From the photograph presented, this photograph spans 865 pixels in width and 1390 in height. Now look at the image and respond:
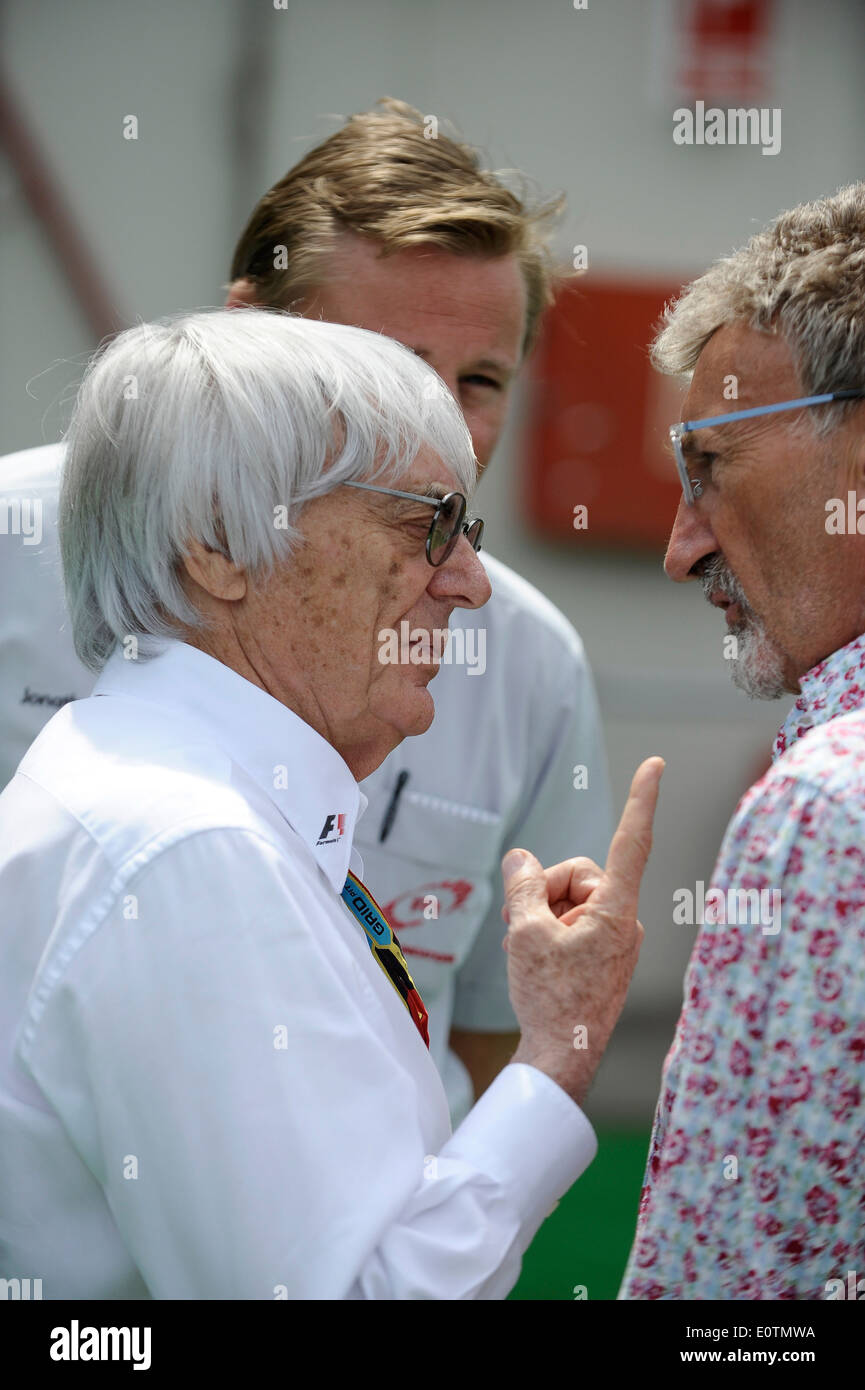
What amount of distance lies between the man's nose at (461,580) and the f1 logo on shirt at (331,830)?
1.10 feet

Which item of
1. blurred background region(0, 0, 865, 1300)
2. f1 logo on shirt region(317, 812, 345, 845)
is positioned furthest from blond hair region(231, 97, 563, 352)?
blurred background region(0, 0, 865, 1300)

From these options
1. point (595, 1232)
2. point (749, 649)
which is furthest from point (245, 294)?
point (595, 1232)

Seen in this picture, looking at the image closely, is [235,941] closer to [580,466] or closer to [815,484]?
[815,484]

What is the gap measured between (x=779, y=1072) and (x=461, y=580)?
77 centimetres

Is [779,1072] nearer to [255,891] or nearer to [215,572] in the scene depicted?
[255,891]

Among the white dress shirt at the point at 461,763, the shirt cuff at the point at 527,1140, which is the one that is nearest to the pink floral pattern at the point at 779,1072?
the shirt cuff at the point at 527,1140

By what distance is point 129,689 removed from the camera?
155 centimetres

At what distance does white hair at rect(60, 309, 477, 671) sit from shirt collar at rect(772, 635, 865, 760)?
1.81ft

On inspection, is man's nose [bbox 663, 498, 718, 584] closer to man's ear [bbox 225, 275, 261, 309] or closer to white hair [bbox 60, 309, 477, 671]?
white hair [bbox 60, 309, 477, 671]

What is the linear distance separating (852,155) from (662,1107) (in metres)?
4.55

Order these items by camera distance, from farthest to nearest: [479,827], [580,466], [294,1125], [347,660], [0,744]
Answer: [580,466] → [479,827] → [0,744] → [347,660] → [294,1125]

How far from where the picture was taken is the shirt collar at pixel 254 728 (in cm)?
154

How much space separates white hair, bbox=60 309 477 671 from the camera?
156 cm

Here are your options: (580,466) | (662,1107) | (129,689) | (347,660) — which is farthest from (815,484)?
(580,466)
